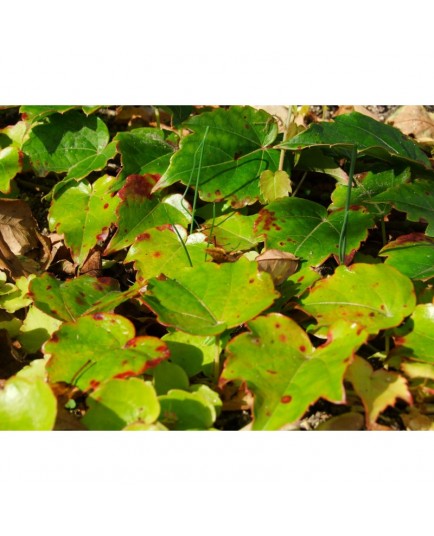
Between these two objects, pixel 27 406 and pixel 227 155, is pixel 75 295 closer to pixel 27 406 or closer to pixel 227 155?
pixel 27 406

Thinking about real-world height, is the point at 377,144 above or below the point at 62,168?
above

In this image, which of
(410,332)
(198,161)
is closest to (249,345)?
(410,332)

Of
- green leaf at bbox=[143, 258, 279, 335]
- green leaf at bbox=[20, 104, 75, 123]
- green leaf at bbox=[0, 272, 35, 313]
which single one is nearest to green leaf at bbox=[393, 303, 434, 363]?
green leaf at bbox=[143, 258, 279, 335]

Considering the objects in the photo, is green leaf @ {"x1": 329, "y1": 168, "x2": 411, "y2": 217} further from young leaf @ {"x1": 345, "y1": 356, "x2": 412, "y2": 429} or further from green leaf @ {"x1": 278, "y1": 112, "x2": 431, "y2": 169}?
young leaf @ {"x1": 345, "y1": 356, "x2": 412, "y2": 429}

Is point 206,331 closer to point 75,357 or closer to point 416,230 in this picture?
point 75,357

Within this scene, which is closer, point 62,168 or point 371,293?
point 371,293

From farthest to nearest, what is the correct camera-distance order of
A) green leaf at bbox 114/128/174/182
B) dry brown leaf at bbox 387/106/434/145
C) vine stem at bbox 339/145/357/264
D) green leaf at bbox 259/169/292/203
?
dry brown leaf at bbox 387/106/434/145 < green leaf at bbox 114/128/174/182 < green leaf at bbox 259/169/292/203 < vine stem at bbox 339/145/357/264

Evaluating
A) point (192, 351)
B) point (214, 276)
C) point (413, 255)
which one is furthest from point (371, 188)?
point (192, 351)
